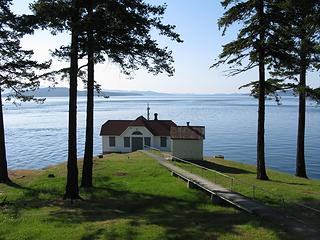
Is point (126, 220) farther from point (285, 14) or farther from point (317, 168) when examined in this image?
point (317, 168)

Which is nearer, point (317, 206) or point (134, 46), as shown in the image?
point (317, 206)

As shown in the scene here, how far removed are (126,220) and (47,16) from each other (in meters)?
9.79

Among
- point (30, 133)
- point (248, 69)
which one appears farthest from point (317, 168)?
point (30, 133)

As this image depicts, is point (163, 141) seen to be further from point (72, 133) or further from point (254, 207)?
point (254, 207)

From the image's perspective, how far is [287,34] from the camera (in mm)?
23281

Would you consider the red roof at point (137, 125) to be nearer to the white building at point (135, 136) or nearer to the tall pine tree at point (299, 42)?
the white building at point (135, 136)

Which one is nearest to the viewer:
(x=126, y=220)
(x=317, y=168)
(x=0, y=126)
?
(x=126, y=220)

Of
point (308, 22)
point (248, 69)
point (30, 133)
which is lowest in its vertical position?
point (30, 133)

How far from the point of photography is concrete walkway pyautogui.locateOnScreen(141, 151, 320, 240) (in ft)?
44.1

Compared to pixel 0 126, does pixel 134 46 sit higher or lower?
higher

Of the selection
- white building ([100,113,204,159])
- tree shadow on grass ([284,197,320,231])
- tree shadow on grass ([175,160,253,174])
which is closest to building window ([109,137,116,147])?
white building ([100,113,204,159])

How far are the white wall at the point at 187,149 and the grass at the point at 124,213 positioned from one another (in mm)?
11411

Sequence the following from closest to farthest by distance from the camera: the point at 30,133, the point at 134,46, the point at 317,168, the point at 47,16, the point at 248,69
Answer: the point at 47,16 < the point at 134,46 < the point at 248,69 < the point at 317,168 < the point at 30,133

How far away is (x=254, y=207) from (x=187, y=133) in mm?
22745
